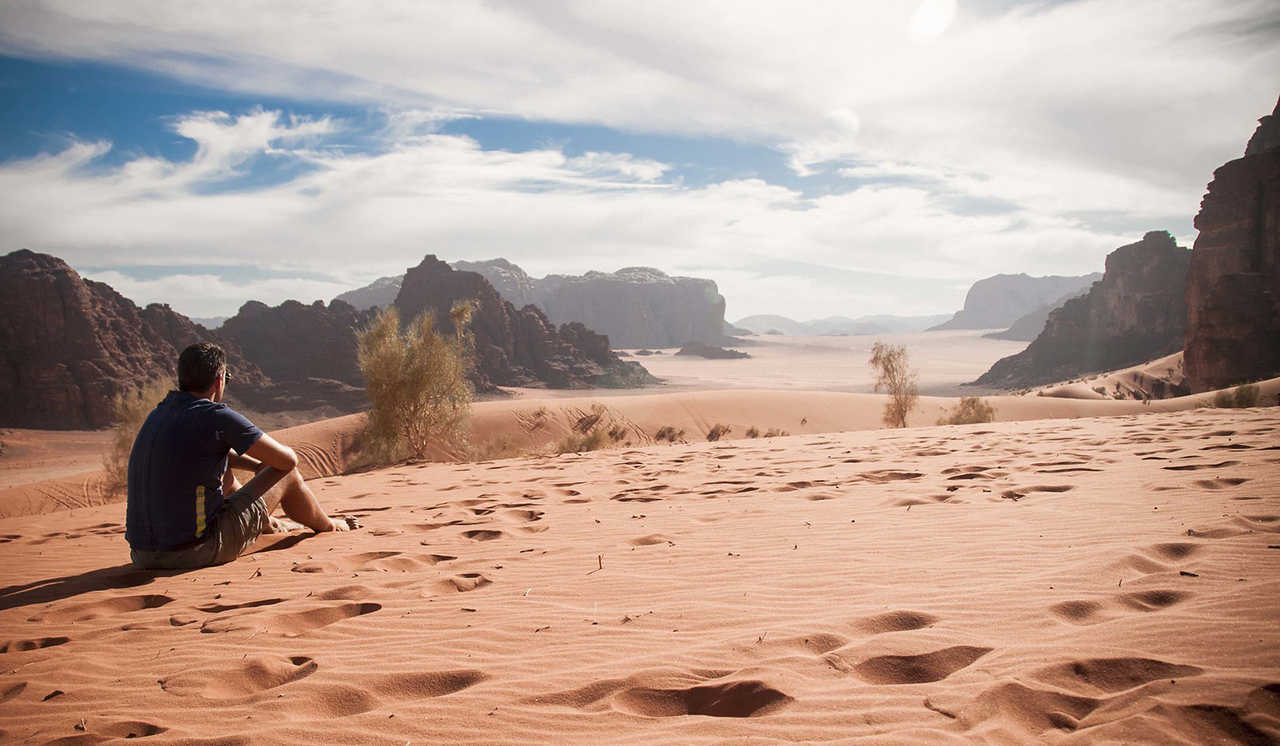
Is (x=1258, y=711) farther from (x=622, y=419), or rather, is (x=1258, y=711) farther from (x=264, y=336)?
(x=264, y=336)

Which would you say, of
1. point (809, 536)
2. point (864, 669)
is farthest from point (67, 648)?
point (809, 536)

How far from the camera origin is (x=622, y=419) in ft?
91.9

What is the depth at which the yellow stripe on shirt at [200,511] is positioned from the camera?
401 centimetres

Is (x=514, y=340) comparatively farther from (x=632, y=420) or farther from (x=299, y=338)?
(x=632, y=420)

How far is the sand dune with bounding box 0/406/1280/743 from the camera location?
2053 mm

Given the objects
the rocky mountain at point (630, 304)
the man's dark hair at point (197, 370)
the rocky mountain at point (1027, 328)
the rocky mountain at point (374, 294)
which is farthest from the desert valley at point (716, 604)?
the rocky mountain at point (1027, 328)

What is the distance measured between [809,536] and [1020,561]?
48.4 inches

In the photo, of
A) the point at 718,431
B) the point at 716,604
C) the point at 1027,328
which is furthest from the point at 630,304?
the point at 716,604

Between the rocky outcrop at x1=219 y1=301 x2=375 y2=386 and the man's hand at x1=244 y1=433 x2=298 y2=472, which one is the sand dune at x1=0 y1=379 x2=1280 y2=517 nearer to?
the man's hand at x1=244 y1=433 x2=298 y2=472

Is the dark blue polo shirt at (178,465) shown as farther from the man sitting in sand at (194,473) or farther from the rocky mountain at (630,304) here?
the rocky mountain at (630,304)

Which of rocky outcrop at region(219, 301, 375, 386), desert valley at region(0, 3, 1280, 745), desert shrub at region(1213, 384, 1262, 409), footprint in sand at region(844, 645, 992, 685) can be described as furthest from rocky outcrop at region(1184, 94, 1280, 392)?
rocky outcrop at region(219, 301, 375, 386)

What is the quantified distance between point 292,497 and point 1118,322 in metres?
84.4

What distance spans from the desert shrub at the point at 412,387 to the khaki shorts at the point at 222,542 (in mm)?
11250

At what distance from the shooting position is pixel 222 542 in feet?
13.8
